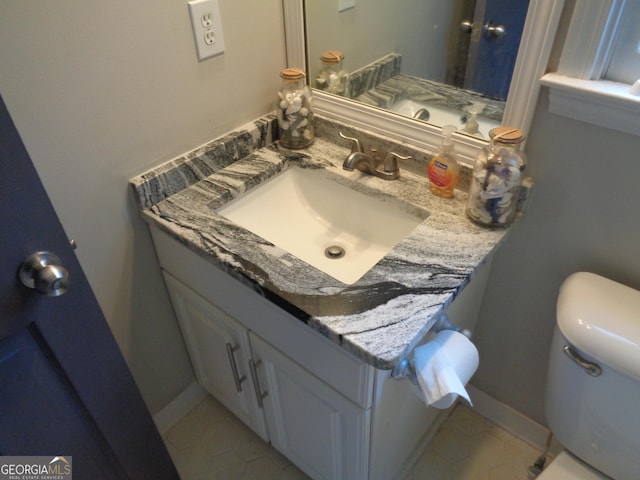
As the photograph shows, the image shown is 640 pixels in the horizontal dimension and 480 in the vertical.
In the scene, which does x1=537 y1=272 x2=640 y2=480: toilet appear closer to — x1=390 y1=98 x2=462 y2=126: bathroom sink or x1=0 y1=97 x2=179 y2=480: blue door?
x1=390 y1=98 x2=462 y2=126: bathroom sink

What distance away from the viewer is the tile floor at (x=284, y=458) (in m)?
1.39

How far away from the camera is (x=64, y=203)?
946 mm

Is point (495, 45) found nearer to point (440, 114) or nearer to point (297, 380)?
point (440, 114)

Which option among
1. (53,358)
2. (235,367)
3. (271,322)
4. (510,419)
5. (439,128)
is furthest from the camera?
(510,419)

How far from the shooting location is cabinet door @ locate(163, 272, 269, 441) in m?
1.12

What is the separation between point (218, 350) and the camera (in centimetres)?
124

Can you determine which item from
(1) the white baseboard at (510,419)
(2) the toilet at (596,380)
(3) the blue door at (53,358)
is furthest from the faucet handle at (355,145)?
(1) the white baseboard at (510,419)

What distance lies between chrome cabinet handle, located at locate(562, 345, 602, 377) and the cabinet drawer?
0.41 metres

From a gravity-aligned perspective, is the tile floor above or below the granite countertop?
below

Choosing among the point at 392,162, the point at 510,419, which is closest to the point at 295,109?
the point at 392,162

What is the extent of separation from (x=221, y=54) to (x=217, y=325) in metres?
0.65

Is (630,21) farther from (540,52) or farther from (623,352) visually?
(623,352)

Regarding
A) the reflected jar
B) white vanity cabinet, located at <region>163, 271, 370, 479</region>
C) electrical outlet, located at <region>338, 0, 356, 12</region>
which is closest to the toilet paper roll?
white vanity cabinet, located at <region>163, 271, 370, 479</region>

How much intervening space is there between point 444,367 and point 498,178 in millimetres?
388
